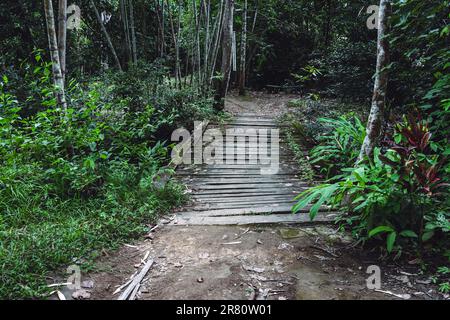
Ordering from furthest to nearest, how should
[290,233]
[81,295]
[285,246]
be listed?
[290,233]
[285,246]
[81,295]

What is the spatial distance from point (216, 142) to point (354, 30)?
6.09 m

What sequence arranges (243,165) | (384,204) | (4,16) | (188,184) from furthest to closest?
(4,16) < (243,165) < (188,184) < (384,204)

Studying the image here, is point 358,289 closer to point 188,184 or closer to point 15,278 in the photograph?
point 15,278

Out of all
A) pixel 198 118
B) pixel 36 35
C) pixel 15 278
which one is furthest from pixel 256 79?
pixel 15 278

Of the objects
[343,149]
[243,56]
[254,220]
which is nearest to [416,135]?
[254,220]

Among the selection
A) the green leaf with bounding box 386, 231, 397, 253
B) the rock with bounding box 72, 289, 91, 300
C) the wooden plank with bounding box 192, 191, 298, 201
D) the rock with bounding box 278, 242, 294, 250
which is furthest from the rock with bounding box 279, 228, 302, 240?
the rock with bounding box 72, 289, 91, 300

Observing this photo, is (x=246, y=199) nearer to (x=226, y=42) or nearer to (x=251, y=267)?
(x=251, y=267)

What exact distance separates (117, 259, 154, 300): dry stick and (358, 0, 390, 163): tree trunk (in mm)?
2505

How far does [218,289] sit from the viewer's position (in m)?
2.57

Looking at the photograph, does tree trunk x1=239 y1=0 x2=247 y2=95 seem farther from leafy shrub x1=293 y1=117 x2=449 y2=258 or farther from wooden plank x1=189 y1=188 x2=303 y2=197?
leafy shrub x1=293 y1=117 x2=449 y2=258

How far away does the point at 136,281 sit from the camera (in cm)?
271

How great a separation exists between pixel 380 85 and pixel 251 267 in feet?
8.04

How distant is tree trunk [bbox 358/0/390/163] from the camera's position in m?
3.55

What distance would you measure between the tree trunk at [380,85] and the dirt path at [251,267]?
108cm
